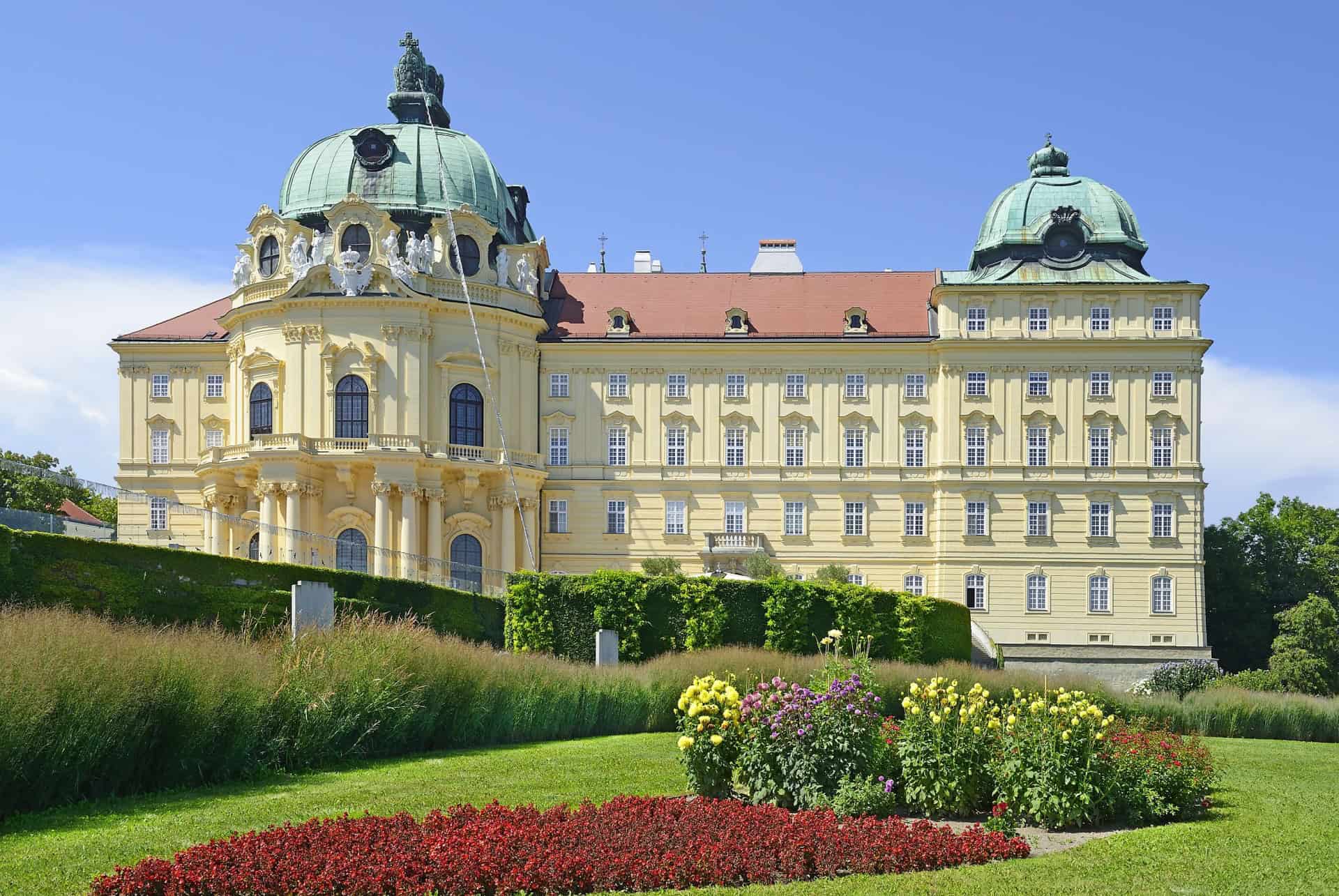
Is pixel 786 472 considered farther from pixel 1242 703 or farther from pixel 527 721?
pixel 527 721

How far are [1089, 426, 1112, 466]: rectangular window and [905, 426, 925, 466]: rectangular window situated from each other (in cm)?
635

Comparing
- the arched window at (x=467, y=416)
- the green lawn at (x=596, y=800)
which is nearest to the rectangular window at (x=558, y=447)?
the arched window at (x=467, y=416)

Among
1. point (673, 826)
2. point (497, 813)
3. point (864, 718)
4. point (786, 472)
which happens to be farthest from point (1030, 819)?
point (786, 472)

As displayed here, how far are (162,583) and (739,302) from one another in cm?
3551

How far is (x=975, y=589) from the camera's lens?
189 ft

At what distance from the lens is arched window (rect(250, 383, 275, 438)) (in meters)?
55.6

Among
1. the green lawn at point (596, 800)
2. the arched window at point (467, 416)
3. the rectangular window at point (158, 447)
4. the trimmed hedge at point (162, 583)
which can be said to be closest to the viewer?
the green lawn at point (596, 800)

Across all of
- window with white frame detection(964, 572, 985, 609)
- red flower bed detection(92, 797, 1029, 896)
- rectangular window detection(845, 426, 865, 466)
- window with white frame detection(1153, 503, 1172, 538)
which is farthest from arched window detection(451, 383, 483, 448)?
red flower bed detection(92, 797, 1029, 896)

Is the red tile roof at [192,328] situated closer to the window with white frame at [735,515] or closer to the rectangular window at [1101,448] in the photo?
the window with white frame at [735,515]

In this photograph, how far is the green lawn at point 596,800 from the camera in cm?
1473

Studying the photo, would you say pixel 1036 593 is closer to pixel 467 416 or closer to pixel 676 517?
pixel 676 517

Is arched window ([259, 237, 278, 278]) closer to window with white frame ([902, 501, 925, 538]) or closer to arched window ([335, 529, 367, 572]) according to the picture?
arched window ([335, 529, 367, 572])

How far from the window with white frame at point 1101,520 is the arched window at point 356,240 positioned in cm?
2929

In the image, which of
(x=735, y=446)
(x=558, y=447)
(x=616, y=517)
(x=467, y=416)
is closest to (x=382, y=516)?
(x=467, y=416)
